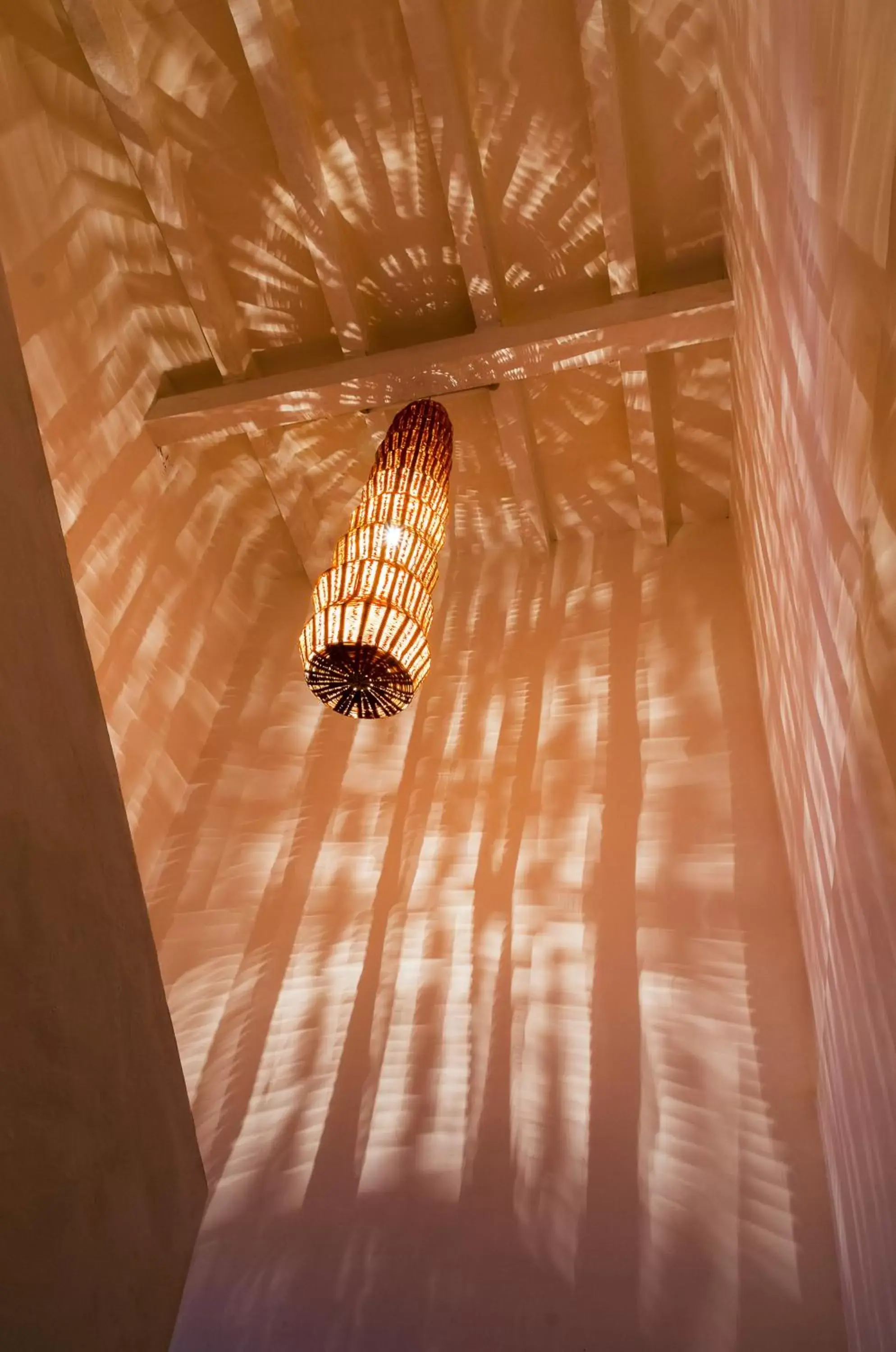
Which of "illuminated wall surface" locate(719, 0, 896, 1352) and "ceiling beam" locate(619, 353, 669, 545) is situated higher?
"ceiling beam" locate(619, 353, 669, 545)

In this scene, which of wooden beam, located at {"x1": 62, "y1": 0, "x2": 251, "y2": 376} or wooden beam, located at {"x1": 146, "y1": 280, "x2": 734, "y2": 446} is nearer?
wooden beam, located at {"x1": 62, "y1": 0, "x2": 251, "y2": 376}

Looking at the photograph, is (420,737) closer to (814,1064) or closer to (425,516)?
(425,516)

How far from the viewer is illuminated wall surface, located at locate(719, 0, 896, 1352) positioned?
4.74ft

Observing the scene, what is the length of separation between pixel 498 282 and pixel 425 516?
4.31ft

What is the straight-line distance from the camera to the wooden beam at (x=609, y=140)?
11.0 feet

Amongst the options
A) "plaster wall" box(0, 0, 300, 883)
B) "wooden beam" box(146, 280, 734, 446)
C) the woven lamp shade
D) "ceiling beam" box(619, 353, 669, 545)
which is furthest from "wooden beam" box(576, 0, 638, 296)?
"plaster wall" box(0, 0, 300, 883)

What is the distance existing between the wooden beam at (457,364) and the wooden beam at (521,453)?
0.72 feet

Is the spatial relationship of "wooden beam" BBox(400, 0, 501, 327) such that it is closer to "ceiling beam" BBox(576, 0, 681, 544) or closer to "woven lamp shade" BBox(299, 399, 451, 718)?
"ceiling beam" BBox(576, 0, 681, 544)

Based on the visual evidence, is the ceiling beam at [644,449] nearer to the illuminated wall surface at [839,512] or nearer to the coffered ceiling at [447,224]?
the coffered ceiling at [447,224]

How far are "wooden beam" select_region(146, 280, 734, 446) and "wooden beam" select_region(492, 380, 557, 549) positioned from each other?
221 millimetres

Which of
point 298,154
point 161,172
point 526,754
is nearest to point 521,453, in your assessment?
point 526,754

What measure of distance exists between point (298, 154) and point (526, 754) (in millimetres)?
2442

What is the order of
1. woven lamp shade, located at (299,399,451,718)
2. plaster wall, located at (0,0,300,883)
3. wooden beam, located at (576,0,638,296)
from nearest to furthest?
woven lamp shade, located at (299,399,451,718), wooden beam, located at (576,0,638,296), plaster wall, located at (0,0,300,883)

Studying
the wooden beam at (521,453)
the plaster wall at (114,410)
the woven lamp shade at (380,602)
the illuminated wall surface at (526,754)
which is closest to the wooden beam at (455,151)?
the illuminated wall surface at (526,754)
